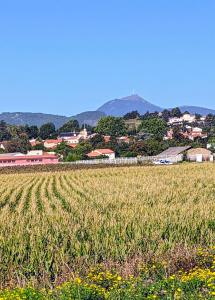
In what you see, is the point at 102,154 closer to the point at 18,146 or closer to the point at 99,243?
the point at 18,146

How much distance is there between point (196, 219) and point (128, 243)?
326 cm

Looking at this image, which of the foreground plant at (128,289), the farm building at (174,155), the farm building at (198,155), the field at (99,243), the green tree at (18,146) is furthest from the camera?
the green tree at (18,146)

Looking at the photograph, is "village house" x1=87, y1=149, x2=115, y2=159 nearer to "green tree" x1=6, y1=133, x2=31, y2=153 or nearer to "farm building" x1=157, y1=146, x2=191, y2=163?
"farm building" x1=157, y1=146, x2=191, y2=163

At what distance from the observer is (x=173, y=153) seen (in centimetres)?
11369

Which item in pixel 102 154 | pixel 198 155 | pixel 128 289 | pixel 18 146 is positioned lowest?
pixel 128 289

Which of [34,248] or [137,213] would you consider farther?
[137,213]

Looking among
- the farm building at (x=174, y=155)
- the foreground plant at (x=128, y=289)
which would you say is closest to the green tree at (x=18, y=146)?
the farm building at (x=174, y=155)

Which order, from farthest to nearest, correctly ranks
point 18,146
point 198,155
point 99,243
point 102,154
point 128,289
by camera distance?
point 18,146
point 102,154
point 198,155
point 99,243
point 128,289

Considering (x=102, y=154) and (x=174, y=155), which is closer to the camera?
(x=174, y=155)

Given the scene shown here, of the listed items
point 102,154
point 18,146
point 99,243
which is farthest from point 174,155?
point 99,243

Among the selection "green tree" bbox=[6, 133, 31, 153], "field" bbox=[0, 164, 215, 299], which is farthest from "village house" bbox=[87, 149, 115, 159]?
"field" bbox=[0, 164, 215, 299]

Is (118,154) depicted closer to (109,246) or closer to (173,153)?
(173,153)

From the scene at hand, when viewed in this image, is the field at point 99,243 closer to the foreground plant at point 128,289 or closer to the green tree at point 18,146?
the foreground plant at point 128,289

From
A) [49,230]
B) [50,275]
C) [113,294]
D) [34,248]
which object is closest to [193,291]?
[113,294]
